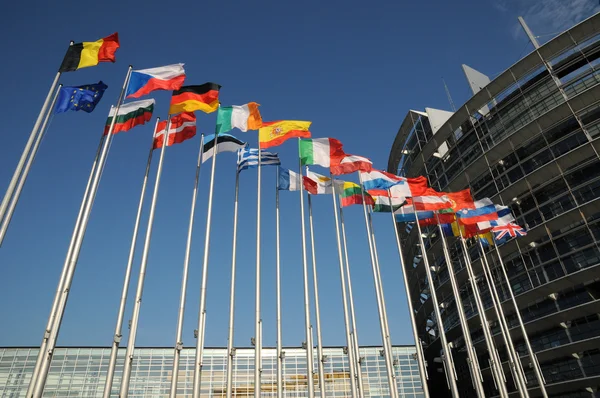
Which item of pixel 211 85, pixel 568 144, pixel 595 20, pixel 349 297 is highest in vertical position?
pixel 595 20

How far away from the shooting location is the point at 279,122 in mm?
26141

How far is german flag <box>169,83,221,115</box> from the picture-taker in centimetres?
2256

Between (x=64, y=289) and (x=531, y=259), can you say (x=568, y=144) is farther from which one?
(x=64, y=289)

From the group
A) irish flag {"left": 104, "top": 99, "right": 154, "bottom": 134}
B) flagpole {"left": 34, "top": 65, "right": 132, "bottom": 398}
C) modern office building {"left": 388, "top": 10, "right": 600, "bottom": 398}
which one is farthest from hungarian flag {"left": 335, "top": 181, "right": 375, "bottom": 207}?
modern office building {"left": 388, "top": 10, "right": 600, "bottom": 398}

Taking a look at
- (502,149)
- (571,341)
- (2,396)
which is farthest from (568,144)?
(2,396)

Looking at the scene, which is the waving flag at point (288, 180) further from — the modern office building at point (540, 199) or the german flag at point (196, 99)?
the modern office building at point (540, 199)

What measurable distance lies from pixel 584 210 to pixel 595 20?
1776 cm

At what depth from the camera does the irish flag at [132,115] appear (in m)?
21.8

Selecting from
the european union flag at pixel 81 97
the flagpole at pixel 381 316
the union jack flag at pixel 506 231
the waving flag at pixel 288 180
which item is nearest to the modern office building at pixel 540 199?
the union jack flag at pixel 506 231

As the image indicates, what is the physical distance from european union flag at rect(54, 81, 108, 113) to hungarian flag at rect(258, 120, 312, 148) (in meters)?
8.85

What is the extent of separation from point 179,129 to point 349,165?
34.0 ft

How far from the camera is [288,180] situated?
27.8m

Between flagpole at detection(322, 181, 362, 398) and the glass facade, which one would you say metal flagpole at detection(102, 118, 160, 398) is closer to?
flagpole at detection(322, 181, 362, 398)

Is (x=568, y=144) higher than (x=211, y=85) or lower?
higher
